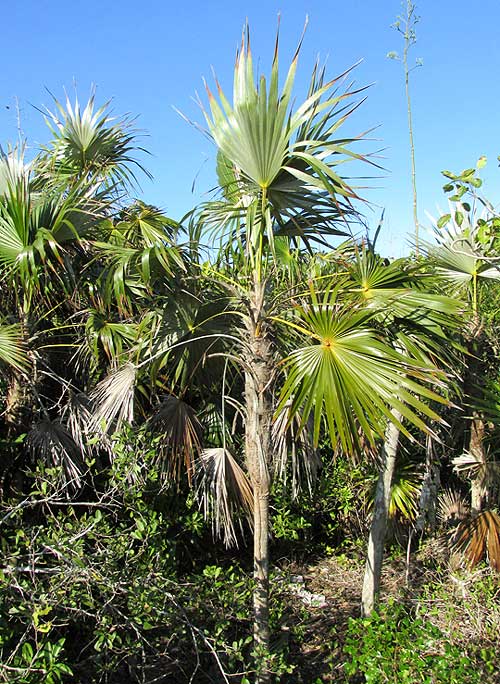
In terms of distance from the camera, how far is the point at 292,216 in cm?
375

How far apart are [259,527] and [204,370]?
1.44 meters

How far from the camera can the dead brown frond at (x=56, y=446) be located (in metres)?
4.27

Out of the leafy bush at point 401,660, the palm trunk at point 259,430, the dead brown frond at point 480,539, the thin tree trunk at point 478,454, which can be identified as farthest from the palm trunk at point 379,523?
the palm trunk at point 259,430

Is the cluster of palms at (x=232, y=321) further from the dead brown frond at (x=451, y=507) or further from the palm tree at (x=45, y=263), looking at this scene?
the dead brown frond at (x=451, y=507)

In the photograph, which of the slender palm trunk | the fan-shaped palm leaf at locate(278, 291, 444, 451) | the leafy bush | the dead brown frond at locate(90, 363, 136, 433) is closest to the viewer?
the fan-shaped palm leaf at locate(278, 291, 444, 451)

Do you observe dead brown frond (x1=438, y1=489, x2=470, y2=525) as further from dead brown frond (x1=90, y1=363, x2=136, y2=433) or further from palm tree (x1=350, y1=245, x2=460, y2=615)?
dead brown frond (x1=90, y1=363, x2=136, y2=433)

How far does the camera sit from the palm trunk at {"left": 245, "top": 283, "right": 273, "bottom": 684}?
3766 millimetres

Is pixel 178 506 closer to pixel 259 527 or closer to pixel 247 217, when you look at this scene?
pixel 259 527

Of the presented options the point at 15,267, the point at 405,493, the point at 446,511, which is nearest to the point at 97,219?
the point at 15,267

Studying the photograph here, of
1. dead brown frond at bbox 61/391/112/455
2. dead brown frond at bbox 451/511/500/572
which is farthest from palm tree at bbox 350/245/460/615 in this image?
dead brown frond at bbox 61/391/112/455

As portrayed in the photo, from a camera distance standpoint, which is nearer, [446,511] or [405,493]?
[405,493]

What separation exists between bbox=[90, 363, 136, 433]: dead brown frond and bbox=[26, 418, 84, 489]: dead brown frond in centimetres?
30

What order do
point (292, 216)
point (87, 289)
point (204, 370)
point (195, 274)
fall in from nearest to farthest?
point (292, 216)
point (195, 274)
point (204, 370)
point (87, 289)

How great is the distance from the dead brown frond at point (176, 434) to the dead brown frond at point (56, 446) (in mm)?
622
